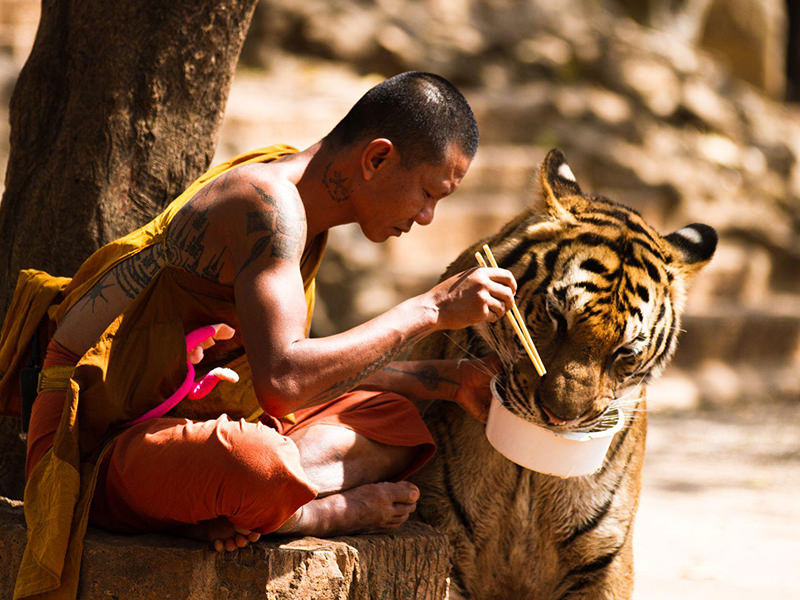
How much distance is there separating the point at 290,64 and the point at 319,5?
749 millimetres

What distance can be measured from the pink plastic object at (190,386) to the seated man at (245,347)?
1.2 inches

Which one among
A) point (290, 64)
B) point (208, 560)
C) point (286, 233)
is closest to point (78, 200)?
point (286, 233)

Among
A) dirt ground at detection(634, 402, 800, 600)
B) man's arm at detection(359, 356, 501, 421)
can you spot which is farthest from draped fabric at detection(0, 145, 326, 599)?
dirt ground at detection(634, 402, 800, 600)

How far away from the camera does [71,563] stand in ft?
8.95

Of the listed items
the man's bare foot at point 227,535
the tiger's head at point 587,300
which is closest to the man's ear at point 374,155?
the tiger's head at point 587,300

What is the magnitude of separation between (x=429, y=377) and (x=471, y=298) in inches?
29.5

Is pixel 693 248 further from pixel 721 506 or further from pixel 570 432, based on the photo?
pixel 721 506

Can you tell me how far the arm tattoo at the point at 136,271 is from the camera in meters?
3.00

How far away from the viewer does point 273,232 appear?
2.76 metres

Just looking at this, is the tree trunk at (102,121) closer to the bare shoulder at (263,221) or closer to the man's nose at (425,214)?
the bare shoulder at (263,221)

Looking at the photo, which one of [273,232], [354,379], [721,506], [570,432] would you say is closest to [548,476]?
[570,432]

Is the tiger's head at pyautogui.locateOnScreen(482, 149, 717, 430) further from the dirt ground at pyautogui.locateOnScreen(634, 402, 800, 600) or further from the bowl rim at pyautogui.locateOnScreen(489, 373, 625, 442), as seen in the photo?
the dirt ground at pyautogui.locateOnScreen(634, 402, 800, 600)

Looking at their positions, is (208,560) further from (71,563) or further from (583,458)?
(583,458)

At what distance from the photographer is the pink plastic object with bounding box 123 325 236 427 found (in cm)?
286
